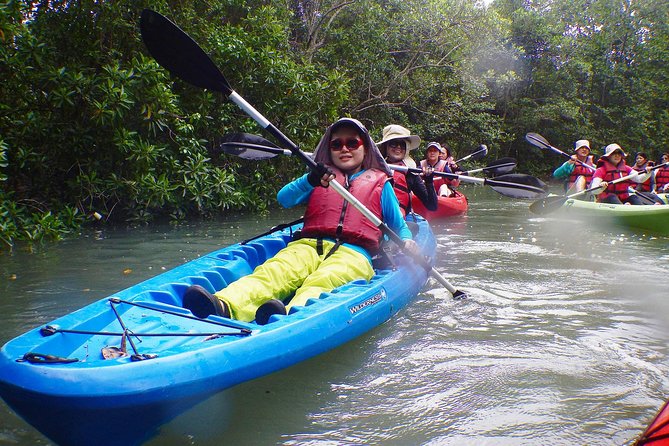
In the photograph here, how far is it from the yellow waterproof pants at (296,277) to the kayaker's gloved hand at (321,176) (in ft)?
1.15

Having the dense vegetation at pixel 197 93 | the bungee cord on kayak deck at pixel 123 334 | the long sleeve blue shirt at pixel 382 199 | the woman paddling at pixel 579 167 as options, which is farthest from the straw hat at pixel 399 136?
the woman paddling at pixel 579 167

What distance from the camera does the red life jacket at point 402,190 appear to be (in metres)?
5.11

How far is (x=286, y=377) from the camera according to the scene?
7.99 feet

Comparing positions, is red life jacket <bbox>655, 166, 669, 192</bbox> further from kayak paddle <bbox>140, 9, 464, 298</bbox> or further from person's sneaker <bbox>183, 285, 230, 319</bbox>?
person's sneaker <bbox>183, 285, 230, 319</bbox>

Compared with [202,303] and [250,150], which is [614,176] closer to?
[250,150]

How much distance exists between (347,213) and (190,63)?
1298 millimetres

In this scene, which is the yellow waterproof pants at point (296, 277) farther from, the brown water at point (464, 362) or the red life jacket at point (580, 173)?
the red life jacket at point (580, 173)

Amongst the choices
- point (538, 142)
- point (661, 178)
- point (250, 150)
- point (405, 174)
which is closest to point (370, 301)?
point (250, 150)

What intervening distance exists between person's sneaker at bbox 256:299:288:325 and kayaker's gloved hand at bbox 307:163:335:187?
3.16 ft

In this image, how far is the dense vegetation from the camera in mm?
5934

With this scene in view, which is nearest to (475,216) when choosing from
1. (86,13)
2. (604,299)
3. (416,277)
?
(604,299)

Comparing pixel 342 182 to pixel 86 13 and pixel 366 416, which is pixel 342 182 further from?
pixel 86 13

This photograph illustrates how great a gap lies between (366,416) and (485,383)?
630 millimetres

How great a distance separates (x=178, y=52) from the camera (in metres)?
3.24
